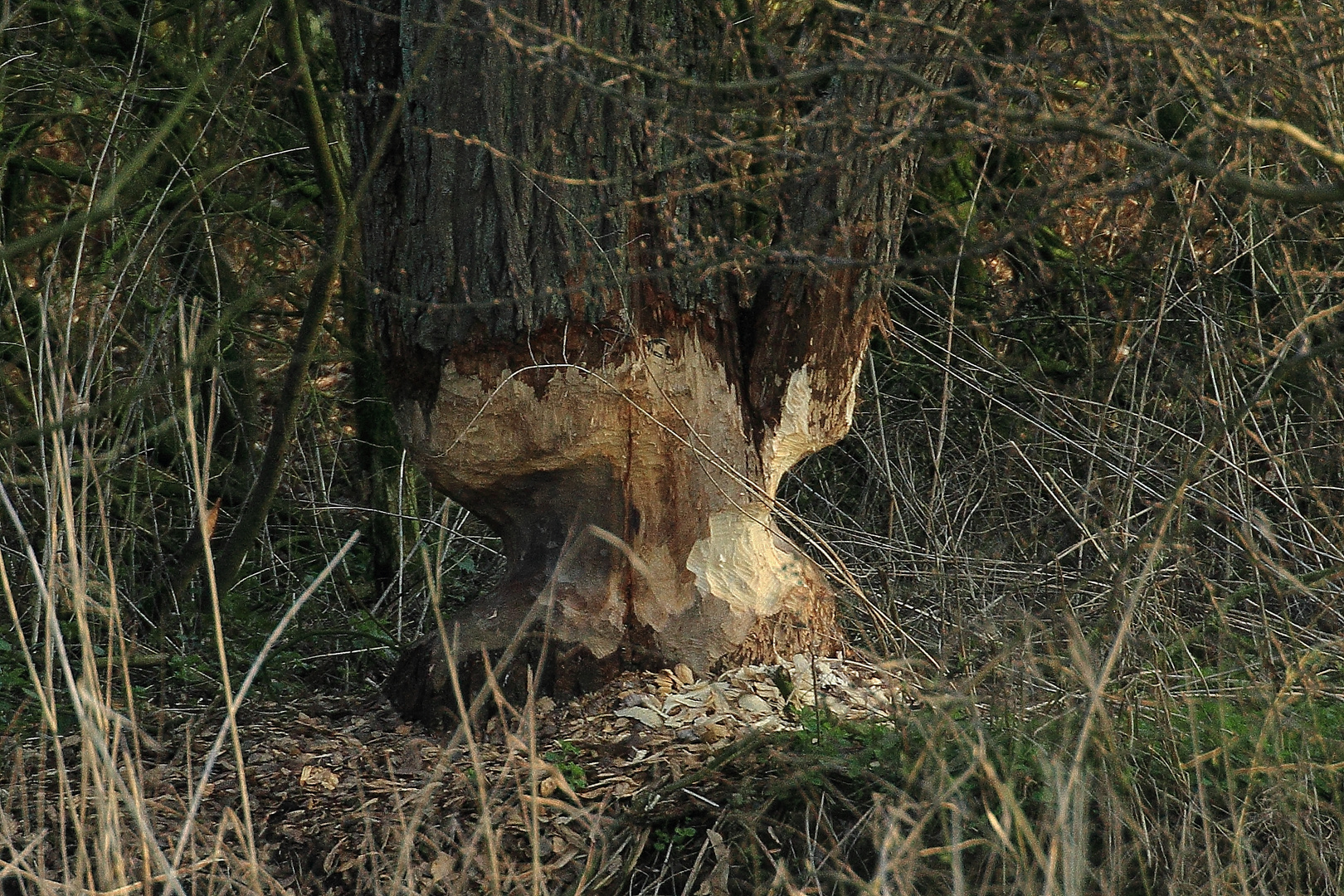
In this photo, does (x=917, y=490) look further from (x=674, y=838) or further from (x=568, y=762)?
(x=674, y=838)

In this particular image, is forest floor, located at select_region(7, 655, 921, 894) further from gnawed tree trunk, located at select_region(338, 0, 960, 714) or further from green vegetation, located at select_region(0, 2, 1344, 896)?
gnawed tree trunk, located at select_region(338, 0, 960, 714)

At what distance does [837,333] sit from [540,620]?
113 centimetres

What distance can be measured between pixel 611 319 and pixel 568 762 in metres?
1.11

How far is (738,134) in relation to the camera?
332 cm

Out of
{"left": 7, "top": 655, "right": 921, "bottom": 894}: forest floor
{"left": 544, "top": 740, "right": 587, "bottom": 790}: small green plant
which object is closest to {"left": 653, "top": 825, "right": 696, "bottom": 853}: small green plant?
{"left": 7, "top": 655, "right": 921, "bottom": 894}: forest floor

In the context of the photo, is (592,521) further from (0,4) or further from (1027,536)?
(0,4)

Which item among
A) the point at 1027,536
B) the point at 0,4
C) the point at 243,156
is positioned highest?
the point at 0,4

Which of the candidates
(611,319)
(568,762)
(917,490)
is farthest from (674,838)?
(917,490)

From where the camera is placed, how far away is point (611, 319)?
3215mm

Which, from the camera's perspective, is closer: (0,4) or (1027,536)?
(0,4)

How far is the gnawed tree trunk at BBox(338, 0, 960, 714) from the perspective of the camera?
3119 millimetres

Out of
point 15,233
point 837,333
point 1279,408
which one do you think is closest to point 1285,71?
point 837,333

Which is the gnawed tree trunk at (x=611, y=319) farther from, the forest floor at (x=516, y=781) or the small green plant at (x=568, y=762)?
the small green plant at (x=568, y=762)

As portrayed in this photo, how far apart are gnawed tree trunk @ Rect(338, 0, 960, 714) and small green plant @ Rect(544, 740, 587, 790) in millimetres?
284
